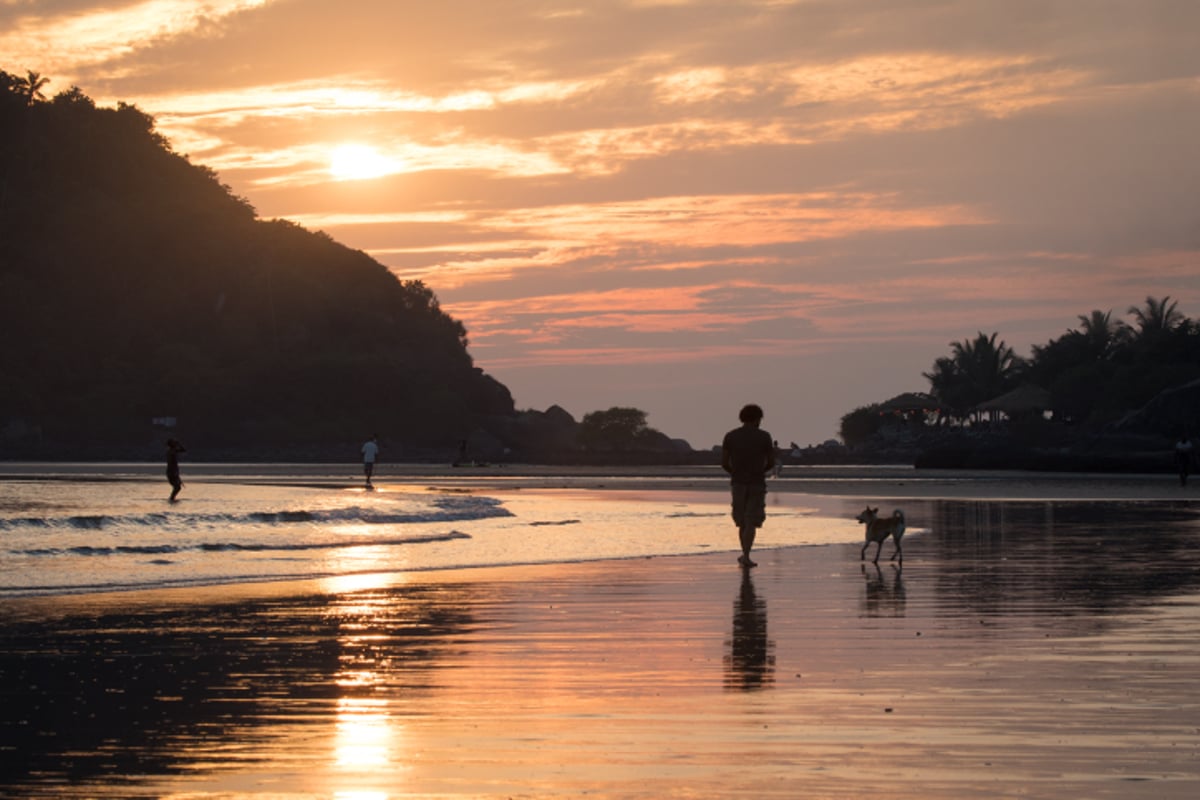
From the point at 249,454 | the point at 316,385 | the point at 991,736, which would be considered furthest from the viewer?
the point at 316,385

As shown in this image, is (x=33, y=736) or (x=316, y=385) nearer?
(x=33, y=736)

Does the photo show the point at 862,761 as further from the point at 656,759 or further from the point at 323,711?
the point at 323,711

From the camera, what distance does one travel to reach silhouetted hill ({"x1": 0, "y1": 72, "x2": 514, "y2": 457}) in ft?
434

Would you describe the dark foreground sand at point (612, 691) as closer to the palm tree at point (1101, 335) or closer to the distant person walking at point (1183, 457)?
the distant person walking at point (1183, 457)

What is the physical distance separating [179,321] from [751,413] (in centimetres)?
13214

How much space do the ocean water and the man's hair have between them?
100 inches

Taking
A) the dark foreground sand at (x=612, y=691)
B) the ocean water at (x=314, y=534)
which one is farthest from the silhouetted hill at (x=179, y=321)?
the dark foreground sand at (x=612, y=691)

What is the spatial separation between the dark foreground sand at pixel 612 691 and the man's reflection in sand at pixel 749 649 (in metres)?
0.04

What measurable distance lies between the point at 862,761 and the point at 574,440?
13901cm

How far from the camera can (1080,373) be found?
358ft

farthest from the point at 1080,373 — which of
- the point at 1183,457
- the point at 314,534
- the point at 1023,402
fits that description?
the point at 314,534

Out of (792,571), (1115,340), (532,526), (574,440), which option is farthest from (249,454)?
(792,571)

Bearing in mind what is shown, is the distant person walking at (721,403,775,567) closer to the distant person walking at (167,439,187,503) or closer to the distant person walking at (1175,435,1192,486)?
the distant person walking at (167,439,187,503)

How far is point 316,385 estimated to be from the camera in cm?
13688
